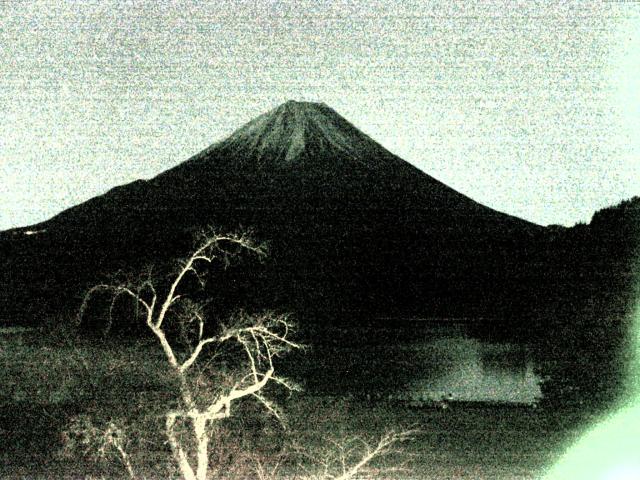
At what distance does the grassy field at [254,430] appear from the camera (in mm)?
8953

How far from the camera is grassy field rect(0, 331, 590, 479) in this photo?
8953 millimetres

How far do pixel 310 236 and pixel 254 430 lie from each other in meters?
26.1

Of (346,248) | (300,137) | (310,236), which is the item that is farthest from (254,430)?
(300,137)

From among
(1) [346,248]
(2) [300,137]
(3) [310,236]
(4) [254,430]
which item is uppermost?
(2) [300,137]

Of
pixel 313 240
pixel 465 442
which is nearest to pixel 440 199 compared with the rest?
pixel 313 240

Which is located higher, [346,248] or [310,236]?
[310,236]

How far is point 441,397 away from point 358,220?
25.0 metres

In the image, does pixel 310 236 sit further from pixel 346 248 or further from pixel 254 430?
pixel 254 430

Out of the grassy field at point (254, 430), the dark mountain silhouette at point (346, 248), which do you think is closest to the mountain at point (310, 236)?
the dark mountain silhouette at point (346, 248)

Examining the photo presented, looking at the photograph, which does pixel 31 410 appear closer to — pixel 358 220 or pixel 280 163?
pixel 358 220

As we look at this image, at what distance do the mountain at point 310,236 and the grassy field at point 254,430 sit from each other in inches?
444

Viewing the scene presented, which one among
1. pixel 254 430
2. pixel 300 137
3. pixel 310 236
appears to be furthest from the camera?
pixel 300 137

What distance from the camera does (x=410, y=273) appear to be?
1355 inches

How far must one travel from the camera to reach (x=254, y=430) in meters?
10.4
